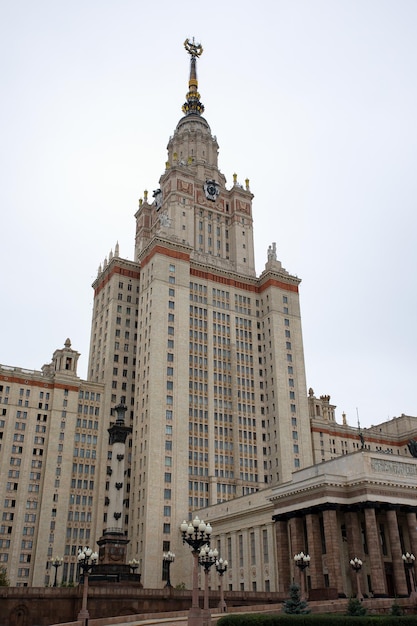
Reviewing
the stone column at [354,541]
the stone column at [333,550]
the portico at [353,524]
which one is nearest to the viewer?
the stone column at [333,550]

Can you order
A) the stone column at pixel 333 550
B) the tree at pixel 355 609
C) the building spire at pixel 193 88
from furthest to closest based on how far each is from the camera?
the building spire at pixel 193 88, the stone column at pixel 333 550, the tree at pixel 355 609

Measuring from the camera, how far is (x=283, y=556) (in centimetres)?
7362

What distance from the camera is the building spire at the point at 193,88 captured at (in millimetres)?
147750

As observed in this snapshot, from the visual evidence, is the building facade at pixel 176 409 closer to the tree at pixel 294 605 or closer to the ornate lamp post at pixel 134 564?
the ornate lamp post at pixel 134 564

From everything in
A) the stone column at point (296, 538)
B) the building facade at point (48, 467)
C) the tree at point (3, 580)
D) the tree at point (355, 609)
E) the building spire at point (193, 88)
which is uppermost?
the building spire at point (193, 88)

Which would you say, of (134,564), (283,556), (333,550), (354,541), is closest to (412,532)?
(354,541)

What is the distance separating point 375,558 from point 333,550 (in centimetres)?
442

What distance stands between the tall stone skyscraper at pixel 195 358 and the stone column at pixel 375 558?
35767 mm

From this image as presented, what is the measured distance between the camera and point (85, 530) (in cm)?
9788

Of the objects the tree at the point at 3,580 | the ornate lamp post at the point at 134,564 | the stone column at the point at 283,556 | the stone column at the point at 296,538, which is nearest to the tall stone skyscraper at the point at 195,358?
the ornate lamp post at the point at 134,564

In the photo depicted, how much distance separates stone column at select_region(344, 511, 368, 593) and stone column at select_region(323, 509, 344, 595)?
1.45 metres

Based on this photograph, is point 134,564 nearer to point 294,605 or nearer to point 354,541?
point 354,541

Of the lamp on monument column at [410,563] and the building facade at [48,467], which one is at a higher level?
the building facade at [48,467]

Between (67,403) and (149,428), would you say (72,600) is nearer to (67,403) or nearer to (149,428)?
(149,428)
